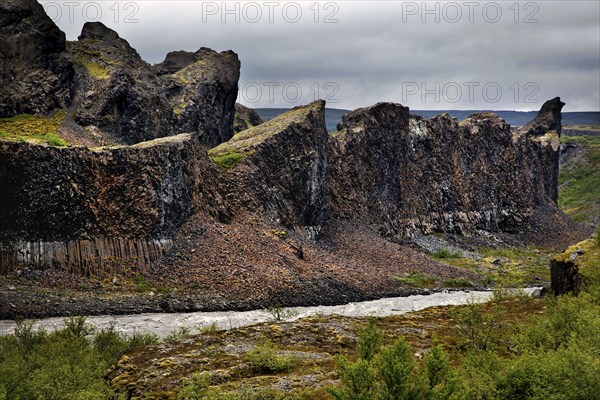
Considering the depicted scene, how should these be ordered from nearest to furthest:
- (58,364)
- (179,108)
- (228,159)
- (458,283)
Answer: (58,364), (228,159), (458,283), (179,108)

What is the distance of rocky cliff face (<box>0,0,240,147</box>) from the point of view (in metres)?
84.9

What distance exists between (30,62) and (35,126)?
540 inches

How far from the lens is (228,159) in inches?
3420

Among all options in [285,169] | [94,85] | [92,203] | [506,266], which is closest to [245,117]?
[94,85]

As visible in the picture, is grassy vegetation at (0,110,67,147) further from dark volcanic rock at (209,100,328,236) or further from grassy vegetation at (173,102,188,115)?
grassy vegetation at (173,102,188,115)

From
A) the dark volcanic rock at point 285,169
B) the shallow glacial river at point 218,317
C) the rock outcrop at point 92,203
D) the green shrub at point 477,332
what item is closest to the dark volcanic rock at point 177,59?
the dark volcanic rock at point 285,169

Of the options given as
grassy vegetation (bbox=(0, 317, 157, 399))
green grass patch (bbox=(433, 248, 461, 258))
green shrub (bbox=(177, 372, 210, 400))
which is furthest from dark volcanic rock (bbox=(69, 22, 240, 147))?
green shrub (bbox=(177, 372, 210, 400))

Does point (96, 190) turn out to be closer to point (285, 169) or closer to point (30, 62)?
point (285, 169)

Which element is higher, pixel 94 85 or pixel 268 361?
pixel 94 85

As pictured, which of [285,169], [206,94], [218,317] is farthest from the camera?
[206,94]

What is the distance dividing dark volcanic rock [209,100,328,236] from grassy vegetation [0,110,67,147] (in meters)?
23.5

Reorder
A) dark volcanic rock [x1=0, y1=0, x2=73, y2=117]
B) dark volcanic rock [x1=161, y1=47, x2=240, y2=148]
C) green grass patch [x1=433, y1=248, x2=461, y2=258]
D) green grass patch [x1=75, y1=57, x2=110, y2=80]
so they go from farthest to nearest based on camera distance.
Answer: dark volcanic rock [x1=161, y1=47, x2=240, y2=148] < green grass patch [x1=433, y1=248, x2=461, y2=258] < green grass patch [x1=75, y1=57, x2=110, y2=80] < dark volcanic rock [x1=0, y1=0, x2=73, y2=117]

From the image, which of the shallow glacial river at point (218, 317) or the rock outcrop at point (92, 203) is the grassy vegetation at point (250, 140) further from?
the shallow glacial river at point (218, 317)

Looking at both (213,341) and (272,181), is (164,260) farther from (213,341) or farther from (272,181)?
(213,341)
